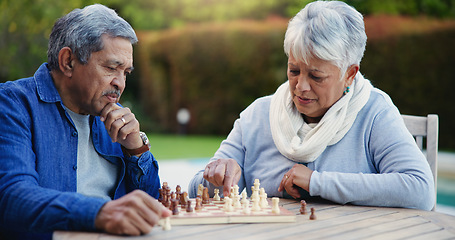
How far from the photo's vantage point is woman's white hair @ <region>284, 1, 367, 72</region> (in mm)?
2387

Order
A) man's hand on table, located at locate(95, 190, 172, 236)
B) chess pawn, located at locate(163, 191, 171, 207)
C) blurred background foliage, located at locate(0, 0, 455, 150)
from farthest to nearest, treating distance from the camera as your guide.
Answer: blurred background foliage, located at locate(0, 0, 455, 150) < chess pawn, located at locate(163, 191, 171, 207) < man's hand on table, located at locate(95, 190, 172, 236)

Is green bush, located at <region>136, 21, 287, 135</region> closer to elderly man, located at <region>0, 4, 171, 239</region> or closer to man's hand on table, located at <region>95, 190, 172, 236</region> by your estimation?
elderly man, located at <region>0, 4, 171, 239</region>

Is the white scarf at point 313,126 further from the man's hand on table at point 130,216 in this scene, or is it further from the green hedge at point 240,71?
the green hedge at point 240,71

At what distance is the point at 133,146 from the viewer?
98.0 inches

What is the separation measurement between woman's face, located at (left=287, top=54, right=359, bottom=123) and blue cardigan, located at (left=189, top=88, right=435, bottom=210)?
199 mm

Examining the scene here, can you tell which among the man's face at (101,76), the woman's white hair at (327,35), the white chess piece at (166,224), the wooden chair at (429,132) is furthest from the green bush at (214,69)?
the white chess piece at (166,224)

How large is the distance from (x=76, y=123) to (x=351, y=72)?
149cm

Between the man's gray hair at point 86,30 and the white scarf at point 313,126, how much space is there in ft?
3.26

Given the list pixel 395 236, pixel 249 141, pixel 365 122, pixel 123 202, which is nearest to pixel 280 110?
pixel 249 141

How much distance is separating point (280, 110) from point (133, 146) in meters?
0.88

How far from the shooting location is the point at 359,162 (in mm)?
2559

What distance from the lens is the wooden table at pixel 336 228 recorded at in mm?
1763

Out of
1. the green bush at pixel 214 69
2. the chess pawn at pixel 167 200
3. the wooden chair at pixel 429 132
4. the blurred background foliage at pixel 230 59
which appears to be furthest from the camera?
the green bush at pixel 214 69

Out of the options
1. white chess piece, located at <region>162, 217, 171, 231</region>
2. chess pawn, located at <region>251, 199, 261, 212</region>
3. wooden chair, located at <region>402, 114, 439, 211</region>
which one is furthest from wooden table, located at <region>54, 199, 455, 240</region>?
wooden chair, located at <region>402, 114, 439, 211</region>
